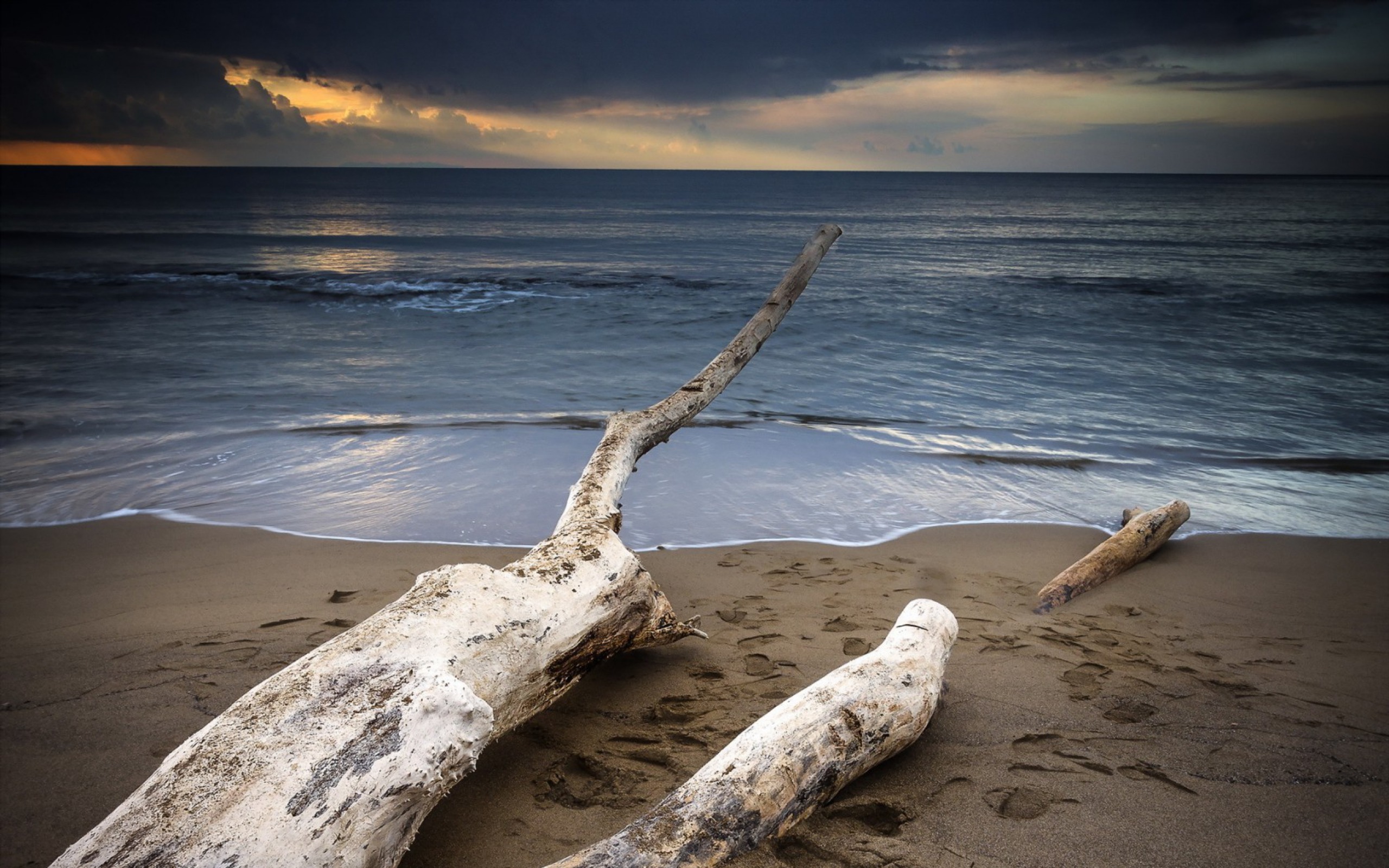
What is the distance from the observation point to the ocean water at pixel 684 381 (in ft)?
18.4

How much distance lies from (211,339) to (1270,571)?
14.2 m

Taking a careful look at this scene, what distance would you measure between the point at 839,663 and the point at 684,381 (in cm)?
791

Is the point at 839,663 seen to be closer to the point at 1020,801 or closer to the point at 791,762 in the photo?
the point at 1020,801

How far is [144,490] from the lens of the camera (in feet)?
18.5

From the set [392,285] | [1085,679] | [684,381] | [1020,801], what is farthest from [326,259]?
[1020,801]

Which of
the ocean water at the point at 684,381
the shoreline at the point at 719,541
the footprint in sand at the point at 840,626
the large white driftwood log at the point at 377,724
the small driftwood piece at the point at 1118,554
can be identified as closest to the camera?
the large white driftwood log at the point at 377,724

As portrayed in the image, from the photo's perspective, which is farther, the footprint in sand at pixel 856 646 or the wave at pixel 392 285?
the wave at pixel 392 285

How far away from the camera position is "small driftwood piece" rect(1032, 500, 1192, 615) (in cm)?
388

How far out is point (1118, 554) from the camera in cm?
424

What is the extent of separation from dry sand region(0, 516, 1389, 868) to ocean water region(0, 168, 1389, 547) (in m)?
0.86

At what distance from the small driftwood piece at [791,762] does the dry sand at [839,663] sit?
0.11m

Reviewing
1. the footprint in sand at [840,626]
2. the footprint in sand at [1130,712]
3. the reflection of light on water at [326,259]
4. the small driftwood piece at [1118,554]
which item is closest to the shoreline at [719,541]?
the small driftwood piece at [1118,554]

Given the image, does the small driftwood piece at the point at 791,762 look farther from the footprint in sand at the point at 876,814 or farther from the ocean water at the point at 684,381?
the ocean water at the point at 684,381

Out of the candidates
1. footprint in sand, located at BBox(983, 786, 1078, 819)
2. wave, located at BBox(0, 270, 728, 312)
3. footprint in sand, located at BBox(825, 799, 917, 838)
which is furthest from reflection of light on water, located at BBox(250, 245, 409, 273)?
footprint in sand, located at BBox(983, 786, 1078, 819)
